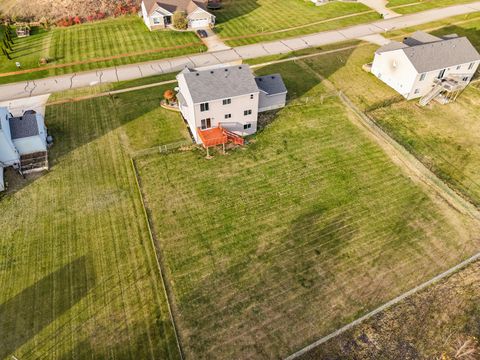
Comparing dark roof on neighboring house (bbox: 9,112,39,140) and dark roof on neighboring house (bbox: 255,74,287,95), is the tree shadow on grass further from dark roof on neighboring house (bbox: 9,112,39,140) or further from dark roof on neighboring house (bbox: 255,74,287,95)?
dark roof on neighboring house (bbox: 255,74,287,95)

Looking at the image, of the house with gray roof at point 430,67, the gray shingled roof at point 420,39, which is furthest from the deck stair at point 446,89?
the gray shingled roof at point 420,39

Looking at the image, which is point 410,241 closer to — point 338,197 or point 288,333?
point 338,197

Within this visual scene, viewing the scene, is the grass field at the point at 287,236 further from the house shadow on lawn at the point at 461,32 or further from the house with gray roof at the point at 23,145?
the house shadow on lawn at the point at 461,32

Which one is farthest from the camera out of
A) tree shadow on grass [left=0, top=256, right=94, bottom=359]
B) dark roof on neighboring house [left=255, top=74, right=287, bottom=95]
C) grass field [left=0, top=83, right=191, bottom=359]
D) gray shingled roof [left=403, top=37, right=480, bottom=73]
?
gray shingled roof [left=403, top=37, right=480, bottom=73]

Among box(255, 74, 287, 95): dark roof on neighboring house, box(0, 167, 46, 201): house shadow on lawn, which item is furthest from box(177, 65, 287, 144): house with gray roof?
box(0, 167, 46, 201): house shadow on lawn

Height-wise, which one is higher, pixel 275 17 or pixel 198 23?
pixel 198 23

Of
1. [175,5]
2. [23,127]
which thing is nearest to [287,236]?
[23,127]

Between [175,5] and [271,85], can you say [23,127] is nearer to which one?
[271,85]
